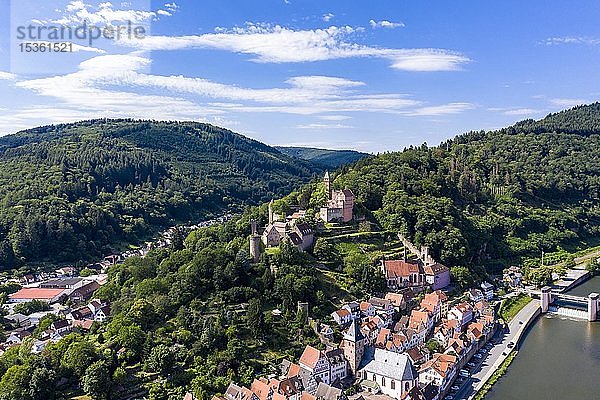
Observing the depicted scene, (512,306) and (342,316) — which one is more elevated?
(342,316)

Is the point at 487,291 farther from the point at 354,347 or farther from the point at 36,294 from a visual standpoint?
the point at 36,294

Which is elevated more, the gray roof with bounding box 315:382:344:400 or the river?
the gray roof with bounding box 315:382:344:400

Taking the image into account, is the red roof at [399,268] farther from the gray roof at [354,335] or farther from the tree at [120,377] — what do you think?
the tree at [120,377]

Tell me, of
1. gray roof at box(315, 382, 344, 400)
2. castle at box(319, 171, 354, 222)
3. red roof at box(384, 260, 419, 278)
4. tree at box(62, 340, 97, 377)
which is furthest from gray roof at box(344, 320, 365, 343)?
castle at box(319, 171, 354, 222)

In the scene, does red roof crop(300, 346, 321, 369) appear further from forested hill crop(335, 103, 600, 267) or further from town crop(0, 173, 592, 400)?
forested hill crop(335, 103, 600, 267)

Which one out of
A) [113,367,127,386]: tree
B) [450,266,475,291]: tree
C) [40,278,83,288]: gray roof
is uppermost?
[450,266,475,291]: tree

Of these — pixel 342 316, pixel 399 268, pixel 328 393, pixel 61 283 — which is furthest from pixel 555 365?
pixel 61 283

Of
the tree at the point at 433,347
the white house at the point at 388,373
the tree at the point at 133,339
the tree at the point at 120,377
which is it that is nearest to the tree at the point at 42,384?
the tree at the point at 120,377
